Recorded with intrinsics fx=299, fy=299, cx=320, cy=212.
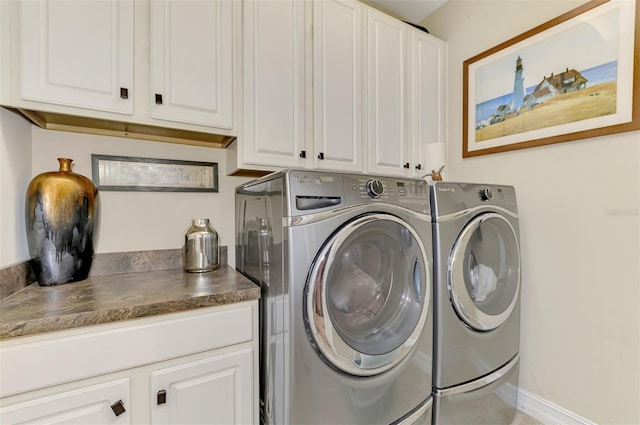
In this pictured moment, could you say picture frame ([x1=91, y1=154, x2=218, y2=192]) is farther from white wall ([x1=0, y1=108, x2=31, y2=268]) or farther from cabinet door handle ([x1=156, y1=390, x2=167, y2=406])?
cabinet door handle ([x1=156, y1=390, x2=167, y2=406])

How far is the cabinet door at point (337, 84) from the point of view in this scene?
1718 millimetres

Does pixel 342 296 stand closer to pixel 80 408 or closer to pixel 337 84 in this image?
pixel 80 408

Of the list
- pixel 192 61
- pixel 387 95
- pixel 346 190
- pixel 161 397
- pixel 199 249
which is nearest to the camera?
pixel 161 397

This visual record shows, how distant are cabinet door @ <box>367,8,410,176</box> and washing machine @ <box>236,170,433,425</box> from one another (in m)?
0.68

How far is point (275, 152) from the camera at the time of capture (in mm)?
1582

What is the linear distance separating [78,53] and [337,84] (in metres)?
1.22

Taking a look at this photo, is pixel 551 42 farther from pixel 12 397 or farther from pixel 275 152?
pixel 12 397

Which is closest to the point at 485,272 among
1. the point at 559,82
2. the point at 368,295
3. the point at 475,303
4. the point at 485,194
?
the point at 475,303

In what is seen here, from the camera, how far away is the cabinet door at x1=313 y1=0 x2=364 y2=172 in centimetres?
172

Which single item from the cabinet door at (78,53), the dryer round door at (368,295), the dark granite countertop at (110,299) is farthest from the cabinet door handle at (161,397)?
the cabinet door at (78,53)

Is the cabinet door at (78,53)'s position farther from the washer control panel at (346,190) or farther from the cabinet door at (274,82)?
the washer control panel at (346,190)

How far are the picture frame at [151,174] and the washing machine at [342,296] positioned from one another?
47 cm

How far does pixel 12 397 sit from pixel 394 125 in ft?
6.83

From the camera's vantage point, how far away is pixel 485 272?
157 cm
